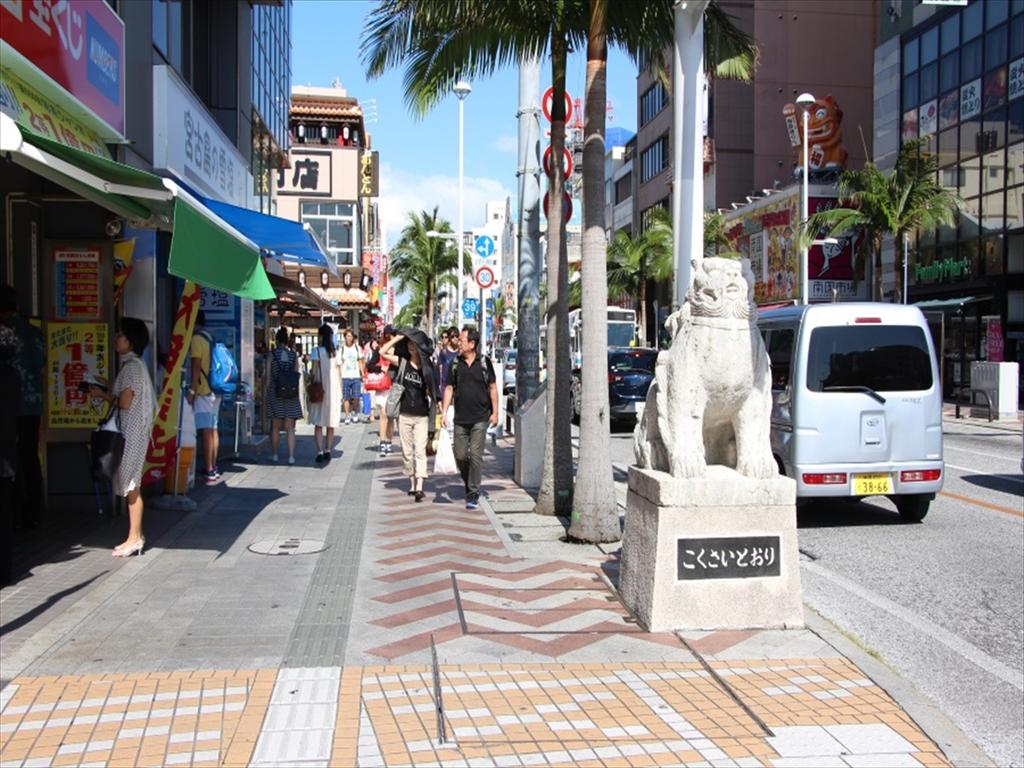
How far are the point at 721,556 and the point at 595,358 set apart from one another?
102 inches

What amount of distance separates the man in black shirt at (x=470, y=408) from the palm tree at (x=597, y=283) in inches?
78.5

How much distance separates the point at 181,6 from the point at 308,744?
11655mm

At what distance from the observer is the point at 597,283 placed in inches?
315

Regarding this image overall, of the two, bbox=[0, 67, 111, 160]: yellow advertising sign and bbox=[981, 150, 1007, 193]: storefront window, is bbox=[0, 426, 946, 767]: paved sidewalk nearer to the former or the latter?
bbox=[0, 67, 111, 160]: yellow advertising sign

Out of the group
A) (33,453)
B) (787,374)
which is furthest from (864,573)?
(33,453)

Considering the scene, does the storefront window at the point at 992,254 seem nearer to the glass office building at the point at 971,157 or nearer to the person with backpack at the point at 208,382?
the glass office building at the point at 971,157

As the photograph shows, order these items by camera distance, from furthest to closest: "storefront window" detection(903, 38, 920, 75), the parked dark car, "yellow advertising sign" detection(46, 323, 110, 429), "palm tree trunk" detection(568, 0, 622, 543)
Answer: "storefront window" detection(903, 38, 920, 75), the parked dark car, "yellow advertising sign" detection(46, 323, 110, 429), "palm tree trunk" detection(568, 0, 622, 543)

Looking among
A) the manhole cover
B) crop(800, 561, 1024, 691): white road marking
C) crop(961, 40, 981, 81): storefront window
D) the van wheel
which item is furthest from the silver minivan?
crop(961, 40, 981, 81): storefront window

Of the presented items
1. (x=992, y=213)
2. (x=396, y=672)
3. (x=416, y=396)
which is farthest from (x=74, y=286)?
(x=992, y=213)

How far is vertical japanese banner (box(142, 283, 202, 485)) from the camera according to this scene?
912 centimetres

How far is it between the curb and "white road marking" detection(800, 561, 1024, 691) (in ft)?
2.62

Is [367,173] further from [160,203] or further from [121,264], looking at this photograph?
[160,203]

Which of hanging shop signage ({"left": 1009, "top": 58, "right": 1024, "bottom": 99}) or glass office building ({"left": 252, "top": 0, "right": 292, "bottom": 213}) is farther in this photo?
hanging shop signage ({"left": 1009, "top": 58, "right": 1024, "bottom": 99})

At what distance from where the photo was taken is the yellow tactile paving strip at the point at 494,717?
13.3 ft
